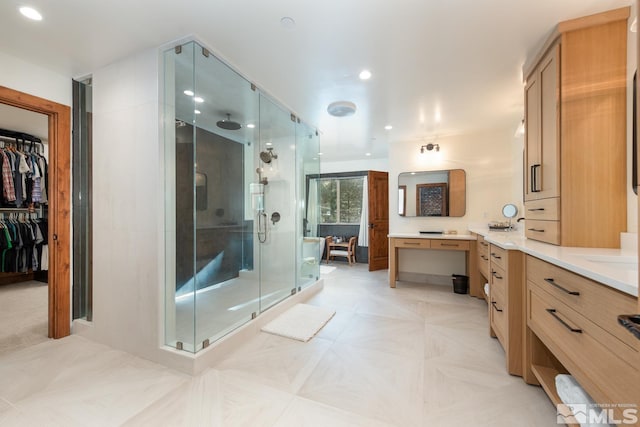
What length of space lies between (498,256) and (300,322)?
1.93 metres

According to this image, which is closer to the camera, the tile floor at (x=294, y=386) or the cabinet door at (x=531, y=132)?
the tile floor at (x=294, y=386)

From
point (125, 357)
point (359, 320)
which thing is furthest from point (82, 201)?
point (359, 320)

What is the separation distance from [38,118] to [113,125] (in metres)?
2.40

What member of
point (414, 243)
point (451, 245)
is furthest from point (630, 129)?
point (414, 243)

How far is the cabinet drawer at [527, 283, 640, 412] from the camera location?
2.70 ft

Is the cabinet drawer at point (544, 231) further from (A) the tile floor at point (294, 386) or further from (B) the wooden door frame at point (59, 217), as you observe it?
(B) the wooden door frame at point (59, 217)

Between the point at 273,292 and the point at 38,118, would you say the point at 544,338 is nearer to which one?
the point at 273,292

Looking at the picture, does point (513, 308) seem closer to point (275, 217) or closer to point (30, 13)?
point (275, 217)

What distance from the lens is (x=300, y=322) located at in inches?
107

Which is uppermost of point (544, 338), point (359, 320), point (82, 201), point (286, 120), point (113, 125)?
point (286, 120)

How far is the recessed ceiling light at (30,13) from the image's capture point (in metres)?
1.60

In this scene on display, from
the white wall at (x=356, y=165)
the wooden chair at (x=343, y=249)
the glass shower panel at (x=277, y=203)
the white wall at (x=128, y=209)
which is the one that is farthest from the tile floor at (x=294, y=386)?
the white wall at (x=356, y=165)

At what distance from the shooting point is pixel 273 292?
3.16 m

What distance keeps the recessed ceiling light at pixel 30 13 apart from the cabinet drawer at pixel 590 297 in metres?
3.26
